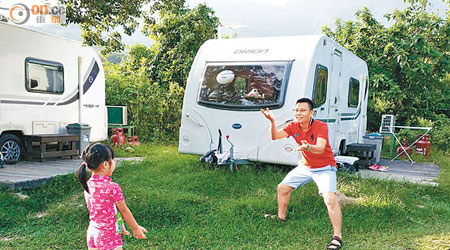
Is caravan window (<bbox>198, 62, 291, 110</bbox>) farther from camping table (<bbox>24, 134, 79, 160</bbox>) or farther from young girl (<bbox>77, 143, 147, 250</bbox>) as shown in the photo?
young girl (<bbox>77, 143, 147, 250</bbox>)

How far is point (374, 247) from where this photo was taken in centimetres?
412

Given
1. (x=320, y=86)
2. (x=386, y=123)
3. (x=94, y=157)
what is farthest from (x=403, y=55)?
(x=94, y=157)

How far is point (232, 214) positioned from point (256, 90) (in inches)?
100

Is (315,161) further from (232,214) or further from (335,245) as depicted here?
(232,214)

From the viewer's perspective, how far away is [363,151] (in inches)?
332

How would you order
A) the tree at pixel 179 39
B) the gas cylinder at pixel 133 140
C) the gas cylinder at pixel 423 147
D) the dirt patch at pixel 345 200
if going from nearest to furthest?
the dirt patch at pixel 345 200 → the gas cylinder at pixel 423 147 → the gas cylinder at pixel 133 140 → the tree at pixel 179 39

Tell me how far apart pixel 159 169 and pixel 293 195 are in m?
2.72

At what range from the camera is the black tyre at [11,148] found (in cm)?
719

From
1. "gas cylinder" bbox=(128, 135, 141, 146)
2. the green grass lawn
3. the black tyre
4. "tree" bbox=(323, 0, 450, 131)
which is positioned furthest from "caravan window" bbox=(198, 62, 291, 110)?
"tree" bbox=(323, 0, 450, 131)

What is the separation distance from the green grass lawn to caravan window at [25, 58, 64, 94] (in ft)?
7.98

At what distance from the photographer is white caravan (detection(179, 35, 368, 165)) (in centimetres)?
661

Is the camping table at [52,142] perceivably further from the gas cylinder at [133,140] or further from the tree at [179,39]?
the tree at [179,39]

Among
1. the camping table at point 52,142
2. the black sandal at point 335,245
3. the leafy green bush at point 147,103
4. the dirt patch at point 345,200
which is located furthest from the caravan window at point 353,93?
the camping table at point 52,142

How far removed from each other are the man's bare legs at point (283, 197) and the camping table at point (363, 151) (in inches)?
165
